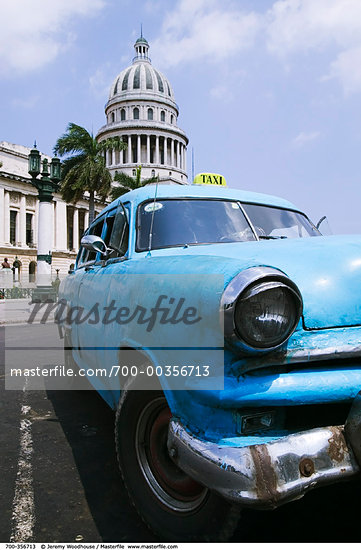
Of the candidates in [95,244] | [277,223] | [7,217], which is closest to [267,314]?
[95,244]

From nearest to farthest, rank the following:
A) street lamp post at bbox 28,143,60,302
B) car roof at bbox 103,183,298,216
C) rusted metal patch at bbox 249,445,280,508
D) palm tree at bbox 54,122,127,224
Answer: rusted metal patch at bbox 249,445,280,508, car roof at bbox 103,183,298,216, street lamp post at bbox 28,143,60,302, palm tree at bbox 54,122,127,224

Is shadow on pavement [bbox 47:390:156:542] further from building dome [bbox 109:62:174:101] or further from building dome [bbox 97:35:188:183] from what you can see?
building dome [bbox 109:62:174:101]

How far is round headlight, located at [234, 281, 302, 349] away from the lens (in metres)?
1.88

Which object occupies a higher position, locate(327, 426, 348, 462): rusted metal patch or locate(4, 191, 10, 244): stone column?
locate(4, 191, 10, 244): stone column

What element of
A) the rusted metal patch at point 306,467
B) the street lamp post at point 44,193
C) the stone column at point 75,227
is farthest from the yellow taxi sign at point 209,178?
the stone column at point 75,227

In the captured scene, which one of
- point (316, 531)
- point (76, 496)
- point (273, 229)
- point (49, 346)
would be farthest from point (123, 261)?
point (49, 346)

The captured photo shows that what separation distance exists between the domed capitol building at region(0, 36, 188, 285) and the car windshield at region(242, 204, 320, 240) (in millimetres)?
57667

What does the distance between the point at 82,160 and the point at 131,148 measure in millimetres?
52919

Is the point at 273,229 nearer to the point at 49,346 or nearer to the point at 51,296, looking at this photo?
the point at 49,346

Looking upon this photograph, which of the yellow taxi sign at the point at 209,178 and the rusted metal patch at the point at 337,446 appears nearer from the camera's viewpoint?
the rusted metal patch at the point at 337,446

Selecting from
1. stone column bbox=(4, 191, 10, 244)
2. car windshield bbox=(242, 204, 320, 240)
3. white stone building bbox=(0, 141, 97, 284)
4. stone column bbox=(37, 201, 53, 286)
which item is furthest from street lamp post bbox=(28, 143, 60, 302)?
stone column bbox=(4, 191, 10, 244)

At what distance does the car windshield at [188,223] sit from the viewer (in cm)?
336

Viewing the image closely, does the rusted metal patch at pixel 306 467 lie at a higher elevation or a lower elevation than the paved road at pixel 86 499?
higher

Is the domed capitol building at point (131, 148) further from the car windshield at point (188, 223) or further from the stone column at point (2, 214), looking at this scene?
the car windshield at point (188, 223)
